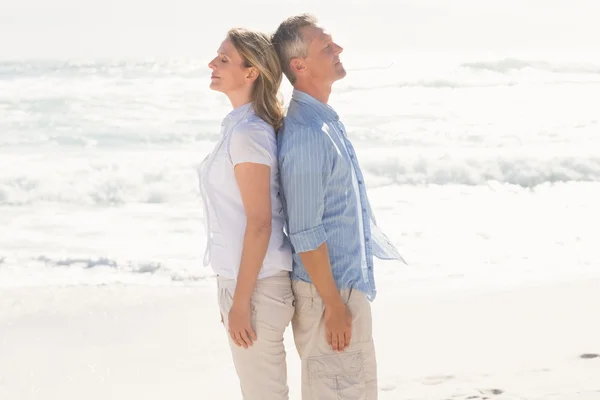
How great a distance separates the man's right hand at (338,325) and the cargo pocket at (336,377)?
0.05m

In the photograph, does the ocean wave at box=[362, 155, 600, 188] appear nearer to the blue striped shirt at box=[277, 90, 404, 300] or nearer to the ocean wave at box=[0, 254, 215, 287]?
the ocean wave at box=[0, 254, 215, 287]

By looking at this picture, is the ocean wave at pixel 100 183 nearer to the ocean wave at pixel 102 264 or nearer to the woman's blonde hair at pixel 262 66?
the ocean wave at pixel 102 264

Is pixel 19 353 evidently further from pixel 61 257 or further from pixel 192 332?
pixel 61 257

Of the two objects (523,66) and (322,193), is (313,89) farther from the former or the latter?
(523,66)

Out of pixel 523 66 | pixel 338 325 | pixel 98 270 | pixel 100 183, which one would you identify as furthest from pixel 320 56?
pixel 523 66

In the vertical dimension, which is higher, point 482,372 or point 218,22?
point 218,22

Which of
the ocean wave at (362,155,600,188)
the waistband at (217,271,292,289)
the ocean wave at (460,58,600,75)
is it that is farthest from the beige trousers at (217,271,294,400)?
the ocean wave at (460,58,600,75)

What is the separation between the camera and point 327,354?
8.11 feet

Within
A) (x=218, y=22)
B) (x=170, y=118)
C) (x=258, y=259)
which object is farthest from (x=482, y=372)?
(x=218, y=22)

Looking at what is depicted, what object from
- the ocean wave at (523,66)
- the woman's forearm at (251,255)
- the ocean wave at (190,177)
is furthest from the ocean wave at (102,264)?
the ocean wave at (523,66)

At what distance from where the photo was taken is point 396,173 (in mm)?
11859

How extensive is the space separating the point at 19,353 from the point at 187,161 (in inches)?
345

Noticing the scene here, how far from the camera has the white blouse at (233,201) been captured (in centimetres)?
239

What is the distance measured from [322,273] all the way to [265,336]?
0.79 ft
